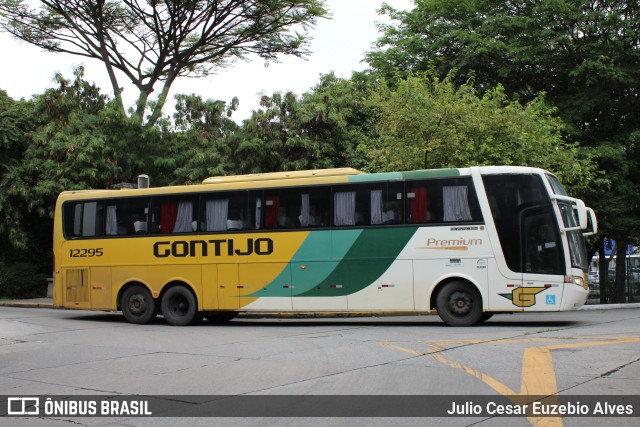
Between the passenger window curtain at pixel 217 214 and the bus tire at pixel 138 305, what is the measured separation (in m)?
2.60

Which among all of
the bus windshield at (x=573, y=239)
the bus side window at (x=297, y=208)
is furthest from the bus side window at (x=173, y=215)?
the bus windshield at (x=573, y=239)

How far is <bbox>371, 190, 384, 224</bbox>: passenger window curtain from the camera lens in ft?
52.1

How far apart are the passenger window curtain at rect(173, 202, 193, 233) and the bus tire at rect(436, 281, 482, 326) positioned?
257 inches

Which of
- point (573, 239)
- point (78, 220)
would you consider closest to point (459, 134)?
point (573, 239)

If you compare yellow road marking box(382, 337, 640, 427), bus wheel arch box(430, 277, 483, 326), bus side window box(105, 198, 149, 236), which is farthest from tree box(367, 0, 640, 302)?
yellow road marking box(382, 337, 640, 427)

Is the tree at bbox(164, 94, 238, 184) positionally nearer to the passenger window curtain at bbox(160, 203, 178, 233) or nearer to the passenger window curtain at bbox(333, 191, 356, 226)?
the passenger window curtain at bbox(160, 203, 178, 233)

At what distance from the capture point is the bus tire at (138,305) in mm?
17984

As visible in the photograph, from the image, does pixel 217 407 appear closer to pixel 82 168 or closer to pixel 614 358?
pixel 614 358

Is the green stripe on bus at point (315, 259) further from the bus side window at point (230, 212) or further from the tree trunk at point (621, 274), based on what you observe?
the tree trunk at point (621, 274)

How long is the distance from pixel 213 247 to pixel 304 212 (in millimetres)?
2596

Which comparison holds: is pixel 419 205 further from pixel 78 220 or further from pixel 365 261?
pixel 78 220

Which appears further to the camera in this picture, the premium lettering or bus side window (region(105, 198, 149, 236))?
bus side window (region(105, 198, 149, 236))

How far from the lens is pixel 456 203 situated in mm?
15344

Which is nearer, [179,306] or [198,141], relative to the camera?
[179,306]
